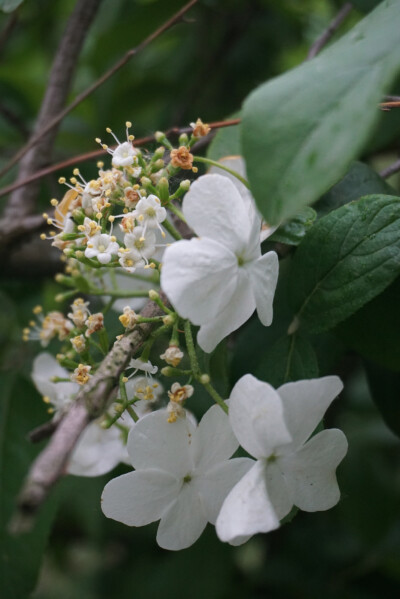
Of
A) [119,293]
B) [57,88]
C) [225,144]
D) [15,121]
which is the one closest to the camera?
[119,293]

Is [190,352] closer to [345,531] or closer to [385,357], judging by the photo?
[385,357]

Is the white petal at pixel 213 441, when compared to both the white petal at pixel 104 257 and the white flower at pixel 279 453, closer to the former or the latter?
the white flower at pixel 279 453

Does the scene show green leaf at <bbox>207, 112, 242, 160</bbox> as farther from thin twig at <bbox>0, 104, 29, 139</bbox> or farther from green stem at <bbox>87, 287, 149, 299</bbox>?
thin twig at <bbox>0, 104, 29, 139</bbox>

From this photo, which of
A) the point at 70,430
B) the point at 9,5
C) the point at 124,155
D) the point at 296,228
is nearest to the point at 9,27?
the point at 9,5

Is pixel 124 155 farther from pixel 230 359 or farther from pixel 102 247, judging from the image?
pixel 230 359

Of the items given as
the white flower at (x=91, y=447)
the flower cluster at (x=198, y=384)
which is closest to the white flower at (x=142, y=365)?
the flower cluster at (x=198, y=384)

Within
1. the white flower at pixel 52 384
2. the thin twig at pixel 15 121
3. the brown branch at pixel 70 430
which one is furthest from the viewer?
the thin twig at pixel 15 121

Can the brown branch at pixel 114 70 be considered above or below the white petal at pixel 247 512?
above
